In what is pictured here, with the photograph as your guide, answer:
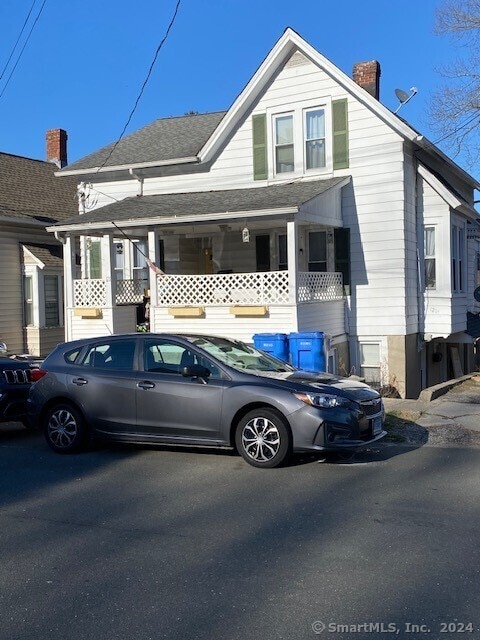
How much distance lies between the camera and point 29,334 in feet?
67.2

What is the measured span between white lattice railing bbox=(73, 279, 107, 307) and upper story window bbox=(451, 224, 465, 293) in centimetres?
869

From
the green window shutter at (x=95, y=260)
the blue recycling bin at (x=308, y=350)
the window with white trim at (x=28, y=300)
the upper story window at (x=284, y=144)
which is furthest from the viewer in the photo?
the window with white trim at (x=28, y=300)

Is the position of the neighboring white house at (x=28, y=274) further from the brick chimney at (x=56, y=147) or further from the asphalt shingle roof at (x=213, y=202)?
the brick chimney at (x=56, y=147)

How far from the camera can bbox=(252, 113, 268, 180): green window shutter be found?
56.3 feet

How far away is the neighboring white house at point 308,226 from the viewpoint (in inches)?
598

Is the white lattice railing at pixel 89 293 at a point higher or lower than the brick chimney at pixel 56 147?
lower

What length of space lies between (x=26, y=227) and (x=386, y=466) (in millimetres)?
15759

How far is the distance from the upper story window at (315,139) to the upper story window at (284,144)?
1.37 feet

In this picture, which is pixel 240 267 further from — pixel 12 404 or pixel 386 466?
pixel 386 466

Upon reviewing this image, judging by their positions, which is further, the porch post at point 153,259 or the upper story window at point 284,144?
the upper story window at point 284,144

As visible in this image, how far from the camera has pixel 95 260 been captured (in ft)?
64.2

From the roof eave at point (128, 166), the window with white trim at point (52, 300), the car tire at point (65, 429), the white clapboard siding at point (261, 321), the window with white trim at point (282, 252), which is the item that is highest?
the roof eave at point (128, 166)

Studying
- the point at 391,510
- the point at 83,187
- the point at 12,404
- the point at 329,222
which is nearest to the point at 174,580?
the point at 391,510

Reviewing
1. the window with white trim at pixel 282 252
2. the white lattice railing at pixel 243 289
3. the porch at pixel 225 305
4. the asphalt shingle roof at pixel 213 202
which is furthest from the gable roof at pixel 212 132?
the white lattice railing at pixel 243 289
